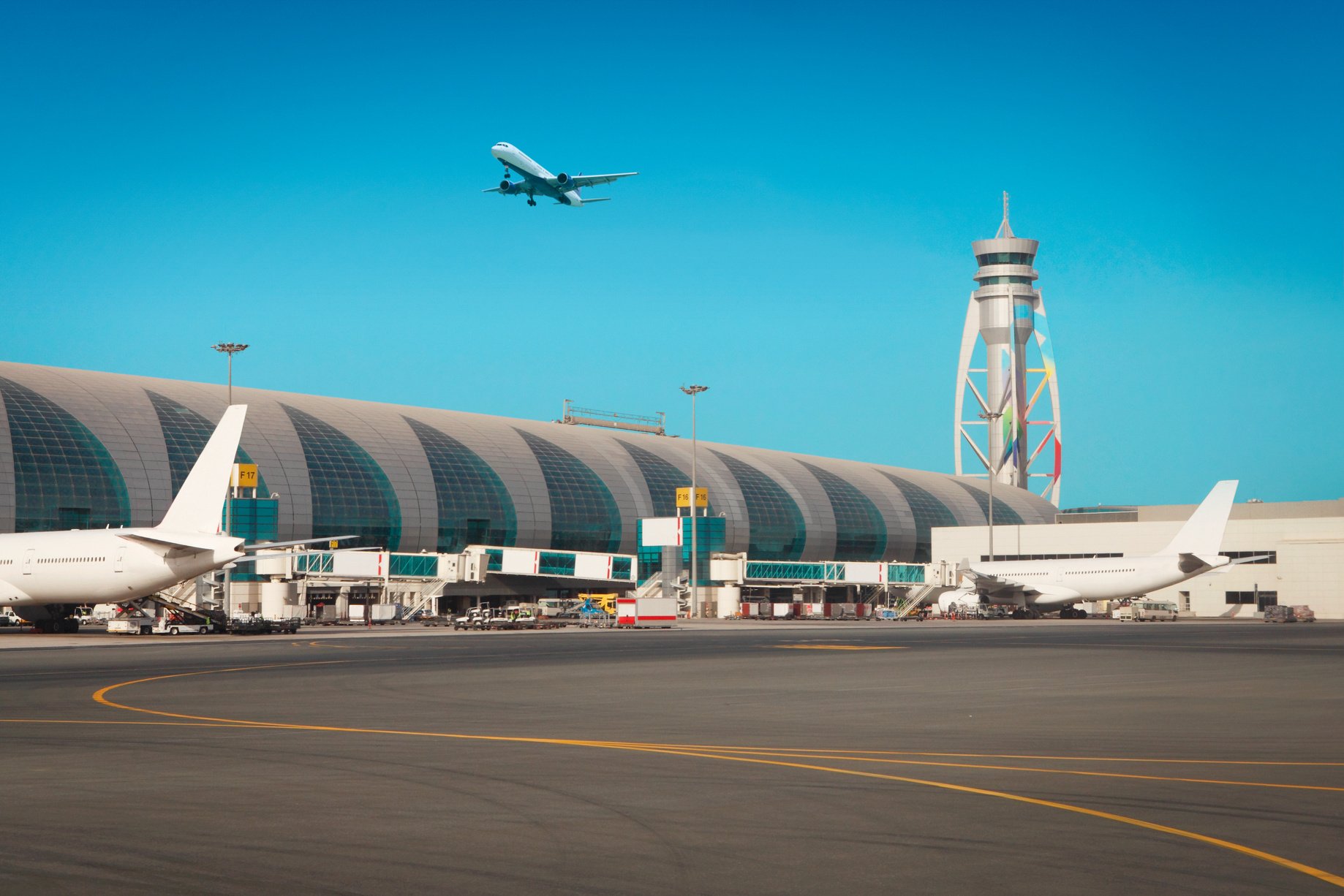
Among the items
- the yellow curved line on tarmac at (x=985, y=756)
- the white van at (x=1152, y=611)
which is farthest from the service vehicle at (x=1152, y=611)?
the yellow curved line on tarmac at (x=985, y=756)

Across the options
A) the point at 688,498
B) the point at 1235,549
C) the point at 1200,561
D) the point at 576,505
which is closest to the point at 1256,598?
the point at 1235,549

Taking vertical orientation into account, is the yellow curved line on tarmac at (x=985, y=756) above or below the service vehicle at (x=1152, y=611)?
above

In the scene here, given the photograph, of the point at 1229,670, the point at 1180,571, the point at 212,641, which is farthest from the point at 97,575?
the point at 1180,571

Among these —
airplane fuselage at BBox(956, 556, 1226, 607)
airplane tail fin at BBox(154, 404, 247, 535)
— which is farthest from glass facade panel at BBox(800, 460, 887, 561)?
airplane tail fin at BBox(154, 404, 247, 535)

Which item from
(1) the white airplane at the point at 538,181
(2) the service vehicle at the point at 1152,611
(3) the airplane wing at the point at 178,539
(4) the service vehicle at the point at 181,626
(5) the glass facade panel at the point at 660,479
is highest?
(1) the white airplane at the point at 538,181

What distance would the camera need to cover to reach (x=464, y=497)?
11012cm

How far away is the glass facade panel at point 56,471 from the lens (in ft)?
283

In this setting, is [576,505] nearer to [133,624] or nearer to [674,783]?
[133,624]

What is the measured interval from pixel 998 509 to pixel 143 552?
122m

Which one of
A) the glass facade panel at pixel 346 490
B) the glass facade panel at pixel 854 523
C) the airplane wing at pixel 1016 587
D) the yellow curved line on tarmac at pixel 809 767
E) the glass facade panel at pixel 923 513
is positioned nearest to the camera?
the yellow curved line on tarmac at pixel 809 767

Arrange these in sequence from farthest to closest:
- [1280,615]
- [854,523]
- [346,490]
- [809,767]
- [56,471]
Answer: [854,523]
[346,490]
[1280,615]
[56,471]
[809,767]

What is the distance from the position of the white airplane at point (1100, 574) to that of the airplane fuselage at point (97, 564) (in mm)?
62244

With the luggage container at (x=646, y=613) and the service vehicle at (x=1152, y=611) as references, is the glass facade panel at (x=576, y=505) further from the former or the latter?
the service vehicle at (x=1152, y=611)

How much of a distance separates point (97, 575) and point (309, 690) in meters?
34.1
